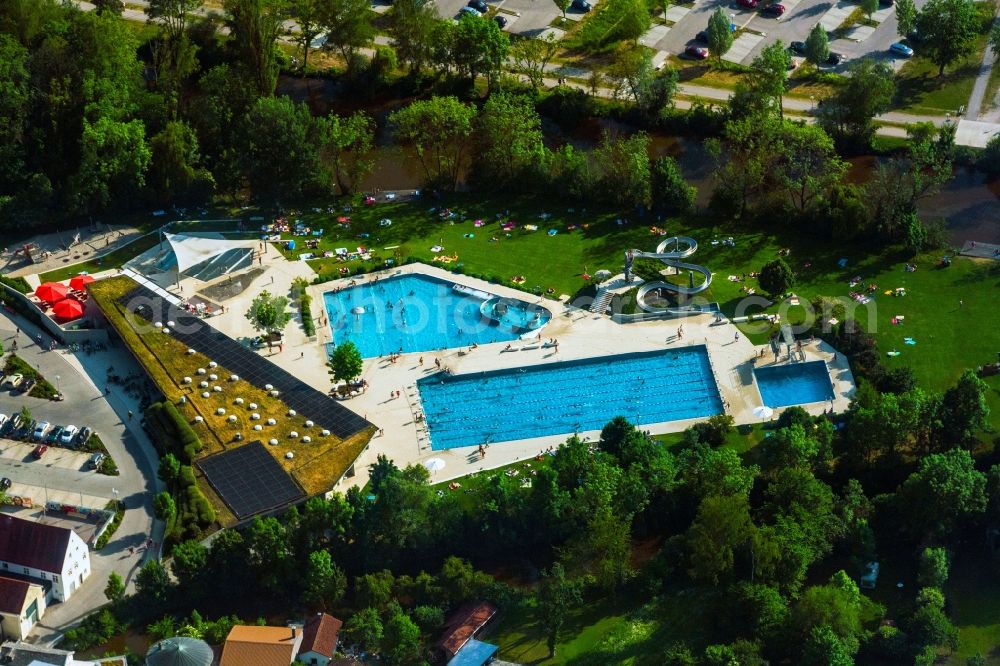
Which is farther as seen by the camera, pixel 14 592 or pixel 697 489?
pixel 697 489

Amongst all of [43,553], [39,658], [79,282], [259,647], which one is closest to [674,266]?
[79,282]

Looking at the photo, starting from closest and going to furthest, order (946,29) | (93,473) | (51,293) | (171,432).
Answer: (93,473) → (171,432) → (51,293) → (946,29)

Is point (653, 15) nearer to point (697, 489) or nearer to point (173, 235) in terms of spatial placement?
point (173, 235)

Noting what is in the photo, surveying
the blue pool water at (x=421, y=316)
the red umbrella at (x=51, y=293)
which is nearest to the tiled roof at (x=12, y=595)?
the red umbrella at (x=51, y=293)

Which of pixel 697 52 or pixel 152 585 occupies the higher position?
pixel 697 52

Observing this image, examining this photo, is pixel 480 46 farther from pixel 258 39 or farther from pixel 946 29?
pixel 946 29

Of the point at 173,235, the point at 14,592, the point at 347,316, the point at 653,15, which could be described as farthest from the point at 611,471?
the point at 653,15
